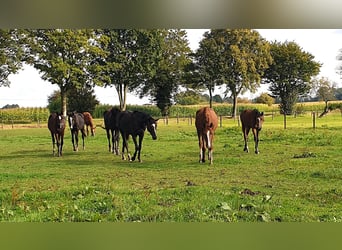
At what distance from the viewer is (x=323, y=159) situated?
502 centimetres

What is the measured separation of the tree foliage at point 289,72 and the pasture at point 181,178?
0.89ft

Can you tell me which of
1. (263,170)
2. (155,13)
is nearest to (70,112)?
(155,13)

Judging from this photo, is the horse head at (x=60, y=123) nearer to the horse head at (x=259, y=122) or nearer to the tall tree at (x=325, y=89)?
the horse head at (x=259, y=122)

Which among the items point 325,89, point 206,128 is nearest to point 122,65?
point 206,128

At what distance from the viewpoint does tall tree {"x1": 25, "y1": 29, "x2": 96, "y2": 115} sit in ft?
16.6

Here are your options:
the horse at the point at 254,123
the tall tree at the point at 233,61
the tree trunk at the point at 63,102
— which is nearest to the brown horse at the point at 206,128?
the tall tree at the point at 233,61

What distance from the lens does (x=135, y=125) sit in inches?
208

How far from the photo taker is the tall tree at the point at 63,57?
16.6 feet

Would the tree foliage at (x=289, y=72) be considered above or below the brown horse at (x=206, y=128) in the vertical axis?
above

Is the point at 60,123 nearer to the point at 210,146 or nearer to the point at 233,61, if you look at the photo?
the point at 210,146

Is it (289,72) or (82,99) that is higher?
(289,72)

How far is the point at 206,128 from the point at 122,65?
1.20 meters

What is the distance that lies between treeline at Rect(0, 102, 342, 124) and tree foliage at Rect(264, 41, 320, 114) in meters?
0.14

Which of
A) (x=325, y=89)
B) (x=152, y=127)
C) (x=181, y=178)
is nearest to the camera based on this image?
(x=181, y=178)
